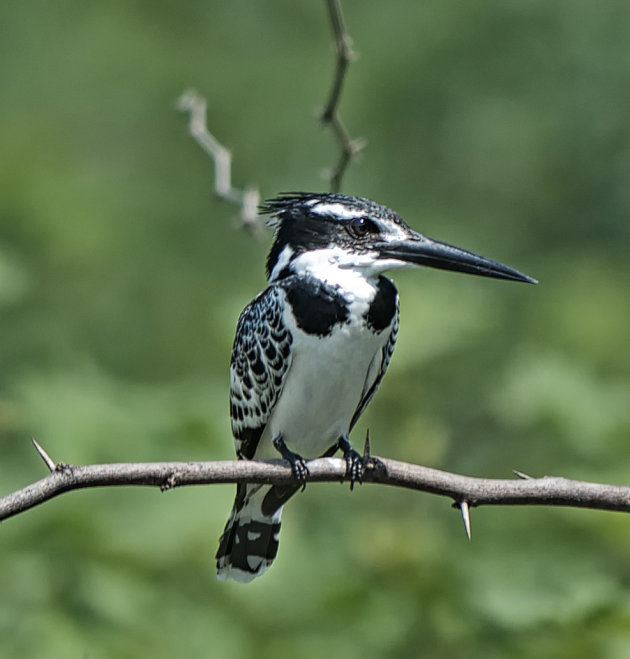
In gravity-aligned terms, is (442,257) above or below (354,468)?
above

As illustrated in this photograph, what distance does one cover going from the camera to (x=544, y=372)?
14.2ft

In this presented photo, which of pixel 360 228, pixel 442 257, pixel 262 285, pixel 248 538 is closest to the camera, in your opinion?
pixel 442 257

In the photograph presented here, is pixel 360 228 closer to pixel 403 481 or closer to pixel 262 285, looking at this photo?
pixel 403 481

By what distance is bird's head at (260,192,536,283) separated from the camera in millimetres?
3180

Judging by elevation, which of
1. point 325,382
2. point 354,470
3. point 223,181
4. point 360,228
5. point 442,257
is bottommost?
point 354,470

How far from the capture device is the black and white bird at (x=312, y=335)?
128 inches

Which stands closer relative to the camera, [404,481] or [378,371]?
[404,481]

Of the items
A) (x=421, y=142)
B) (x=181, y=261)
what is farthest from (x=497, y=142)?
(x=181, y=261)

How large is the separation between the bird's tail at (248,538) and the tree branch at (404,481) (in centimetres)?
126

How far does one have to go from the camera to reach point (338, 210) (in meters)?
3.28

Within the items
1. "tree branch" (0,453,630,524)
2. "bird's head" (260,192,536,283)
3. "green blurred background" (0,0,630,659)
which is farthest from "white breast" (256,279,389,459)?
"tree branch" (0,453,630,524)

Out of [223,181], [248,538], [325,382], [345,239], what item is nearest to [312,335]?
[325,382]

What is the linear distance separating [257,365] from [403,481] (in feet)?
3.83

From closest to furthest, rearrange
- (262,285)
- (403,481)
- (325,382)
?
(403,481) → (325,382) → (262,285)
